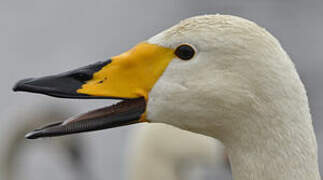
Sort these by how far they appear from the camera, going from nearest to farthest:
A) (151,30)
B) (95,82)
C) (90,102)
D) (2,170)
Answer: (95,82) → (2,170) → (90,102) → (151,30)

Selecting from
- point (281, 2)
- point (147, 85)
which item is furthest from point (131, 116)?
point (281, 2)

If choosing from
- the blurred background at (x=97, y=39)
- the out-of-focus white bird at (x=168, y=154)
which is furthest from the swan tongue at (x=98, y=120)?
the blurred background at (x=97, y=39)

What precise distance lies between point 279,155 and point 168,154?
4672 mm

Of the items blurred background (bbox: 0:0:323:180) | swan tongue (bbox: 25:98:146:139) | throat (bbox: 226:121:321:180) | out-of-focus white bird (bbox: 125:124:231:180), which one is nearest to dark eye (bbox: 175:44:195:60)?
swan tongue (bbox: 25:98:146:139)

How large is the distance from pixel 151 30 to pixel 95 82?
15.2 meters

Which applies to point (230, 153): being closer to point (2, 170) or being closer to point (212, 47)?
point (212, 47)

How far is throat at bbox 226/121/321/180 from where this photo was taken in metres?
3.04

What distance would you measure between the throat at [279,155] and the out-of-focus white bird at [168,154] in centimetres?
421

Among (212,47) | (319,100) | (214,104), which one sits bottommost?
(319,100)

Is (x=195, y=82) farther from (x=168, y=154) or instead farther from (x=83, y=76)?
(x=168, y=154)

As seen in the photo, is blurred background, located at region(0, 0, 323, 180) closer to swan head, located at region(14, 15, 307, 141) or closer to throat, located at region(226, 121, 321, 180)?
swan head, located at region(14, 15, 307, 141)

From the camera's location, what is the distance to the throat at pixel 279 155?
304 cm

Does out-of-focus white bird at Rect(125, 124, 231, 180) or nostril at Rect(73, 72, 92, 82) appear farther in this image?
out-of-focus white bird at Rect(125, 124, 231, 180)

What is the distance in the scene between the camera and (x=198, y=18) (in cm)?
311
